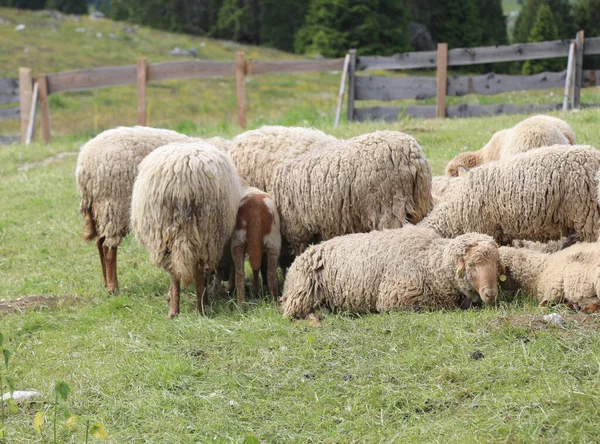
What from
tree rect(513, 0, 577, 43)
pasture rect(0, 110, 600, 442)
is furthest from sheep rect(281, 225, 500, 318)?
tree rect(513, 0, 577, 43)

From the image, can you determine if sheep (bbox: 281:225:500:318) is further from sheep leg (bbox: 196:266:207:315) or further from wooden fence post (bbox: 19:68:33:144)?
wooden fence post (bbox: 19:68:33:144)

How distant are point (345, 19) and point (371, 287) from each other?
47.2 metres

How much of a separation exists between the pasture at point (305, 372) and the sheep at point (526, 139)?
8.00ft

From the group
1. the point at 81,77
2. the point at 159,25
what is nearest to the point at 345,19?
the point at 159,25

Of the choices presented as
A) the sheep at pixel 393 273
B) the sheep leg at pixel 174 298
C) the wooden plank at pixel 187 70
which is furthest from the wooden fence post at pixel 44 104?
the sheep at pixel 393 273

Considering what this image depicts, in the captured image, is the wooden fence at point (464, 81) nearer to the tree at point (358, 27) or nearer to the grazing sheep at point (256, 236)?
the grazing sheep at point (256, 236)

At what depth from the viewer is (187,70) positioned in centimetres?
1691

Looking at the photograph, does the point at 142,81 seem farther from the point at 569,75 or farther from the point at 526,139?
the point at 526,139

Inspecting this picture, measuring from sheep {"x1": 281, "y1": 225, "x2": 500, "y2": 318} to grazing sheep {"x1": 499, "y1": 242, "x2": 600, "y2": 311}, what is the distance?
27 centimetres

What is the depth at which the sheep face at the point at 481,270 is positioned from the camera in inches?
233

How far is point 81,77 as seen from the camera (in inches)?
671

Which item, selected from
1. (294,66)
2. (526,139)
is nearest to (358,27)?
(294,66)

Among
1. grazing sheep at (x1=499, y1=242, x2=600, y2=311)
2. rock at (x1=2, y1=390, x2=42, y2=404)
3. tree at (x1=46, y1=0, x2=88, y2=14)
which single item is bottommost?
rock at (x1=2, y1=390, x2=42, y2=404)

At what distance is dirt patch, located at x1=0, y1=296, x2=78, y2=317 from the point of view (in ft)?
24.4
